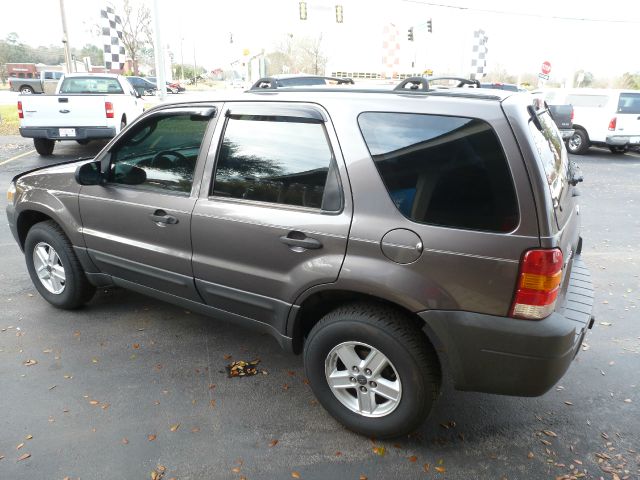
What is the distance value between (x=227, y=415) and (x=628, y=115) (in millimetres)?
14208

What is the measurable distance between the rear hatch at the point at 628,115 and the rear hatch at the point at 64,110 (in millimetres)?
12753

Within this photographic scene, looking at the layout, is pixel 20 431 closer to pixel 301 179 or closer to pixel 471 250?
pixel 301 179

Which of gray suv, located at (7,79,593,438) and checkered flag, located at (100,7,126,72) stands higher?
checkered flag, located at (100,7,126,72)

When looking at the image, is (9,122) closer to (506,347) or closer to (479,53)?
(506,347)

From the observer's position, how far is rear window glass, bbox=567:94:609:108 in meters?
13.8

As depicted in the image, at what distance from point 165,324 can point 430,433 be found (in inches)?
87.1

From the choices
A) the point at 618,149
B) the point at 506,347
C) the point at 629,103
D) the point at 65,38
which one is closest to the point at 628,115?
the point at 629,103

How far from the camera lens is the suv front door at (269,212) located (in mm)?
2619

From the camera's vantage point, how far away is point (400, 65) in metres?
37.3

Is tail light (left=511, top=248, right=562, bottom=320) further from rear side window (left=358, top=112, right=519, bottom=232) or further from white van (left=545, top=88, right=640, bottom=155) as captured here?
white van (left=545, top=88, right=640, bottom=155)

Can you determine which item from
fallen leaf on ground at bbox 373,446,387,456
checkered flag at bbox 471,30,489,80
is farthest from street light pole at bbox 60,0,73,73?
fallen leaf on ground at bbox 373,446,387,456

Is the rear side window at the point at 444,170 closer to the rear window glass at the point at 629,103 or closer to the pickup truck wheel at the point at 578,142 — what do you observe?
the rear window glass at the point at 629,103

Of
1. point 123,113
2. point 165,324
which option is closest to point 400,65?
point 123,113

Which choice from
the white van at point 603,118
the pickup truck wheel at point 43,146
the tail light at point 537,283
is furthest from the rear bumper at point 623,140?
the pickup truck wheel at point 43,146
